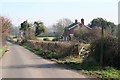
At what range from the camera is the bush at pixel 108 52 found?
2252cm

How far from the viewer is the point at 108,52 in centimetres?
2322

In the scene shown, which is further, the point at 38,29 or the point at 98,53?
the point at 38,29

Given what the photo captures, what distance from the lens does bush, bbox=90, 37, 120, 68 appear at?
73.9 feet

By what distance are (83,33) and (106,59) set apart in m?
40.7

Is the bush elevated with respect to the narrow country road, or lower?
elevated

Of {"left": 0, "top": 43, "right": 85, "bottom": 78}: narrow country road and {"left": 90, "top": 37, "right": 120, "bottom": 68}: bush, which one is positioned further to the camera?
{"left": 90, "top": 37, "right": 120, "bottom": 68}: bush

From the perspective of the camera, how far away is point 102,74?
18875mm

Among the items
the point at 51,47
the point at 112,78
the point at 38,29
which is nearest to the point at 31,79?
the point at 112,78

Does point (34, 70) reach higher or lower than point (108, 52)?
lower

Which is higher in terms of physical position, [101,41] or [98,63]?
[101,41]

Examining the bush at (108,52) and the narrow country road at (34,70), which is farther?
the bush at (108,52)

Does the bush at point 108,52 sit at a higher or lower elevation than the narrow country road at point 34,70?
higher

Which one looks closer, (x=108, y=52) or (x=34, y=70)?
(x=34, y=70)

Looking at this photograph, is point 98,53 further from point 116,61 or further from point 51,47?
point 51,47
